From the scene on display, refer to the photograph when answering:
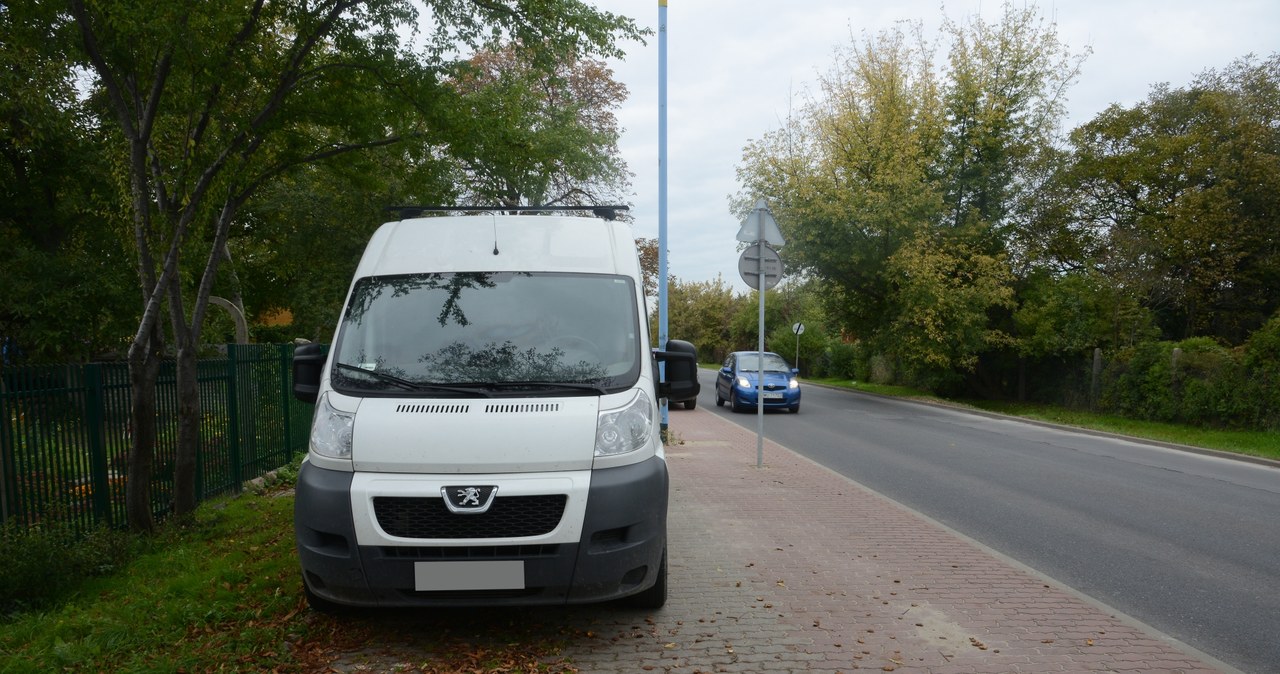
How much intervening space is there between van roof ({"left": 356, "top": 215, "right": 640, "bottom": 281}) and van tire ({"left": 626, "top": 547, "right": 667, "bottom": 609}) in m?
1.80

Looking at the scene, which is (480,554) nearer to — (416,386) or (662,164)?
(416,386)

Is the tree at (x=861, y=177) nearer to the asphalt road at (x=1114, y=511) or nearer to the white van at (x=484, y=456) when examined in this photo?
the asphalt road at (x=1114, y=511)

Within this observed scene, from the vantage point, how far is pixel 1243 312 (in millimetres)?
26094

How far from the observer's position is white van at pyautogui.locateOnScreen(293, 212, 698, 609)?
3.95 meters

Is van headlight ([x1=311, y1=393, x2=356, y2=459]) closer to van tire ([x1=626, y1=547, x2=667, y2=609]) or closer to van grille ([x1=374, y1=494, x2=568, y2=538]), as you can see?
van grille ([x1=374, y1=494, x2=568, y2=538])

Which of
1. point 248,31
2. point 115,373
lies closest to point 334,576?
point 115,373

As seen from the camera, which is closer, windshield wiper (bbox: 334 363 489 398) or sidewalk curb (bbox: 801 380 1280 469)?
windshield wiper (bbox: 334 363 489 398)

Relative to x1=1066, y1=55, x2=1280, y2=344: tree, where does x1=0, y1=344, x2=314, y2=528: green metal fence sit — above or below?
below

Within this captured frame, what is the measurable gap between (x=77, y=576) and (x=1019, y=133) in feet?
105

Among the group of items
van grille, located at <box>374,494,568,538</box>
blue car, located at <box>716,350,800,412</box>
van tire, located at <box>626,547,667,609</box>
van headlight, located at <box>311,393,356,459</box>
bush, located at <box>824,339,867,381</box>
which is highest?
van headlight, located at <box>311,393,356,459</box>

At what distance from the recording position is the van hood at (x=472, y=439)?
397 centimetres

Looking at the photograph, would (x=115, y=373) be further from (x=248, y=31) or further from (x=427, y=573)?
(x=427, y=573)

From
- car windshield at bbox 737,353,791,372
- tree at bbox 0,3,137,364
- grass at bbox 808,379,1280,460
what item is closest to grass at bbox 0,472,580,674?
tree at bbox 0,3,137,364

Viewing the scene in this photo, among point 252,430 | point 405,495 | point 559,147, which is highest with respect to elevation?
point 559,147
